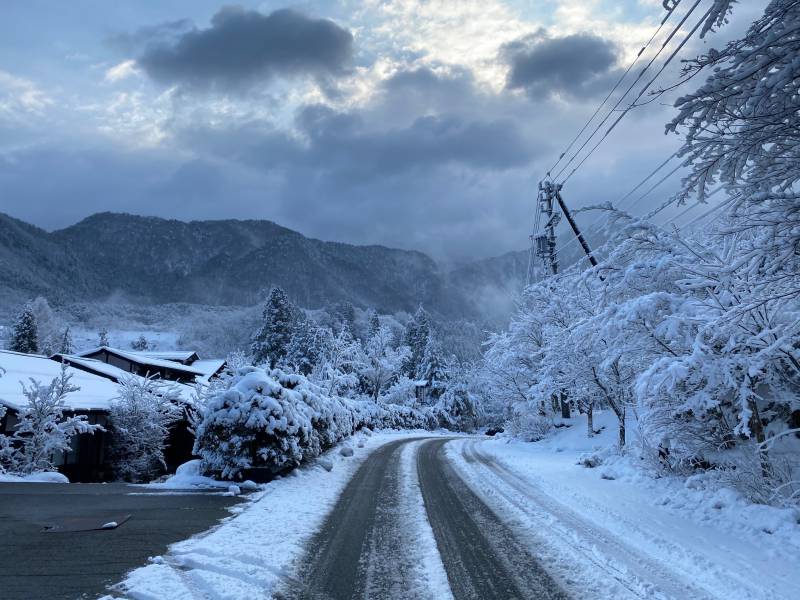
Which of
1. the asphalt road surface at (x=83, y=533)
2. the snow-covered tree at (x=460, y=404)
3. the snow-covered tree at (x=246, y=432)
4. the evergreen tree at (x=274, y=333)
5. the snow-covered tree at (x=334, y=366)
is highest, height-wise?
the evergreen tree at (x=274, y=333)

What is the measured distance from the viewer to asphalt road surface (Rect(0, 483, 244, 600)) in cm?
508

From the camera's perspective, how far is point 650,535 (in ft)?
23.5

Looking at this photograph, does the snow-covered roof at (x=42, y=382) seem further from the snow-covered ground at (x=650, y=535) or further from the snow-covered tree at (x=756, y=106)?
the snow-covered tree at (x=756, y=106)

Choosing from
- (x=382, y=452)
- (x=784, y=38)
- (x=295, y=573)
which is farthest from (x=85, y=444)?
(x=784, y=38)

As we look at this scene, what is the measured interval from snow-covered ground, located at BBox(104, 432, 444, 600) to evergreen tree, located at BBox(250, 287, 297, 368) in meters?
48.1

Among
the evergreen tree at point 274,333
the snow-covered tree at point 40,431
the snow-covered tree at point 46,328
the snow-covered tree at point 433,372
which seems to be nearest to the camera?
the snow-covered tree at point 40,431

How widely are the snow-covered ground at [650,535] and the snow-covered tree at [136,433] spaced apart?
15.2 meters

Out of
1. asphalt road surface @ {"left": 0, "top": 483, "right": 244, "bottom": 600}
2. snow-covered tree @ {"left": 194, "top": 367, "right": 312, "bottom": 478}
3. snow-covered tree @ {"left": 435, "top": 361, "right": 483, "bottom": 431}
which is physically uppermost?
snow-covered tree @ {"left": 194, "top": 367, "right": 312, "bottom": 478}

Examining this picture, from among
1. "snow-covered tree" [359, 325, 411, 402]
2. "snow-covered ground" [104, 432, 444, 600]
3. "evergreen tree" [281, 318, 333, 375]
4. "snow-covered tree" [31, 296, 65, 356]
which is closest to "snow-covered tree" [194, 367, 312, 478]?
"snow-covered ground" [104, 432, 444, 600]

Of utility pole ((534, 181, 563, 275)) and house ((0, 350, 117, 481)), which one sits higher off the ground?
utility pole ((534, 181, 563, 275))

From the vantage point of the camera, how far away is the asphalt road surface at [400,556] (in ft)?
16.6

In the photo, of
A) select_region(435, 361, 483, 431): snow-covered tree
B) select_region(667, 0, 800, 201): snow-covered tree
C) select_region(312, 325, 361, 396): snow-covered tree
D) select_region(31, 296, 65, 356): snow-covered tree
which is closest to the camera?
select_region(667, 0, 800, 201): snow-covered tree

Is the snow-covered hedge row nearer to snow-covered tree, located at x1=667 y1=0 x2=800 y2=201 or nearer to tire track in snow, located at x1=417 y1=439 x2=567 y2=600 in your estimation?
tire track in snow, located at x1=417 y1=439 x2=567 y2=600

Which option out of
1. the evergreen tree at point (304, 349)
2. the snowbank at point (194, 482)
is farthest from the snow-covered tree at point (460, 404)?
the snowbank at point (194, 482)
